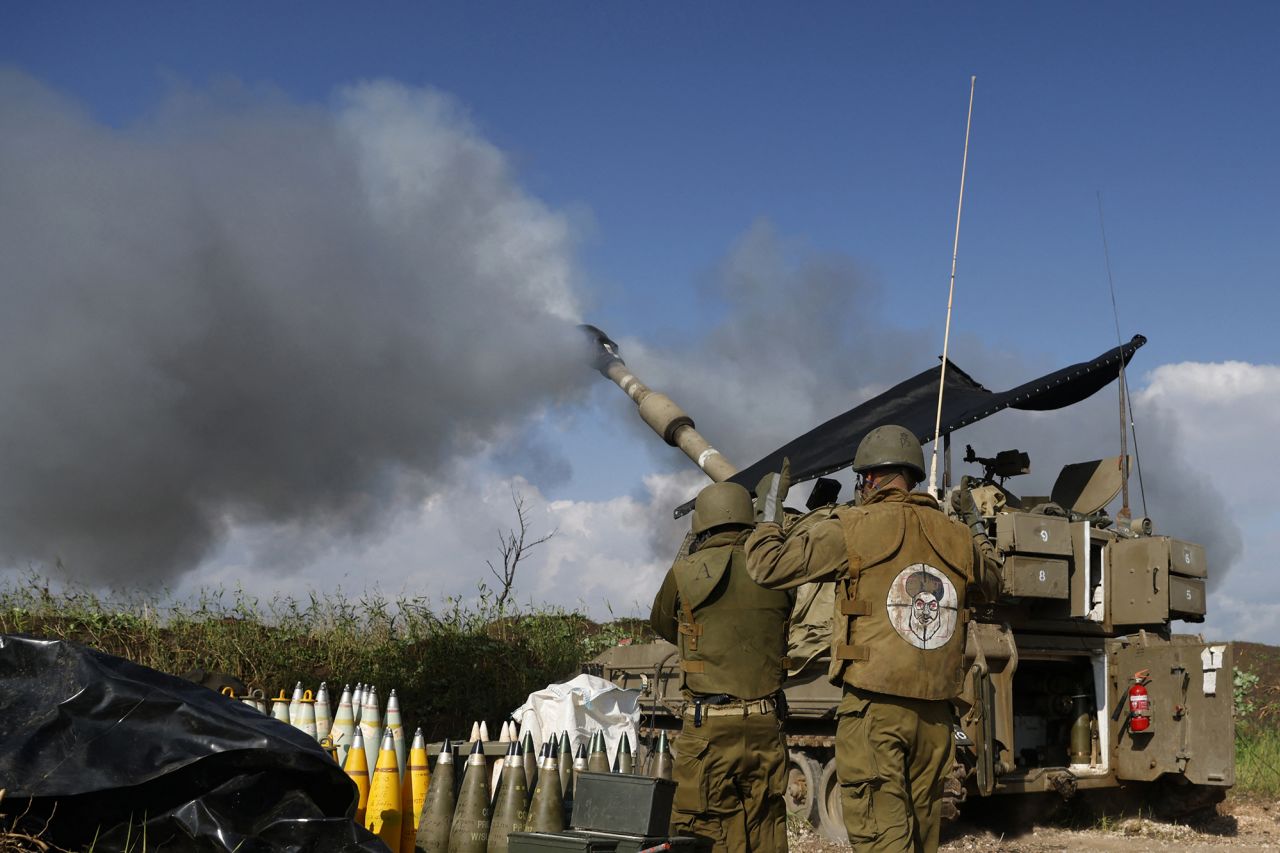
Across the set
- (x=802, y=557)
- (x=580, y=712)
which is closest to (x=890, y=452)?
(x=802, y=557)

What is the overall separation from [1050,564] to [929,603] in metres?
4.38

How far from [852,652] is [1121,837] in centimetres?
607

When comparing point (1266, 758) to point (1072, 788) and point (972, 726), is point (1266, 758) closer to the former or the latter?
point (1072, 788)

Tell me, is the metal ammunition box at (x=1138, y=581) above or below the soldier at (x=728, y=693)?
above

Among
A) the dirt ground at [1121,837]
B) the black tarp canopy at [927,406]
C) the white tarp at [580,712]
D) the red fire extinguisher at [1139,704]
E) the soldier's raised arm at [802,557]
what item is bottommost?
the dirt ground at [1121,837]

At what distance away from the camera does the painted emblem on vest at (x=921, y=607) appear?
5.20 metres

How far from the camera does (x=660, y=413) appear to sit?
42.3ft

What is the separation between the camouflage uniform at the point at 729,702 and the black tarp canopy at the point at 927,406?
4.92 metres

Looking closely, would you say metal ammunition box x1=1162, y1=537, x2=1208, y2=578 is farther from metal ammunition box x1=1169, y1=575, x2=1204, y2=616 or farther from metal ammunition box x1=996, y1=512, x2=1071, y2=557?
metal ammunition box x1=996, y1=512, x2=1071, y2=557

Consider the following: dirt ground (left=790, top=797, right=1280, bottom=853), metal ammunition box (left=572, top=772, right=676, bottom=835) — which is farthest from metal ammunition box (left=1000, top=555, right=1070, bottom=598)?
metal ammunition box (left=572, top=772, right=676, bottom=835)

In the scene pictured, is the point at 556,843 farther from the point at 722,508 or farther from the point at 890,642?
the point at 722,508

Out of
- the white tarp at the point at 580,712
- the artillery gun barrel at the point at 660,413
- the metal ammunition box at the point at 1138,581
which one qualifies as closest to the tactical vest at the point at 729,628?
the white tarp at the point at 580,712

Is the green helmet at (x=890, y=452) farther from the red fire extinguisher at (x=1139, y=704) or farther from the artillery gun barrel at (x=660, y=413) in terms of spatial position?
the artillery gun barrel at (x=660, y=413)

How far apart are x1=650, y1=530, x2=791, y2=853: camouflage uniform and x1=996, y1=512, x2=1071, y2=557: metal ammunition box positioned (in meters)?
3.32
